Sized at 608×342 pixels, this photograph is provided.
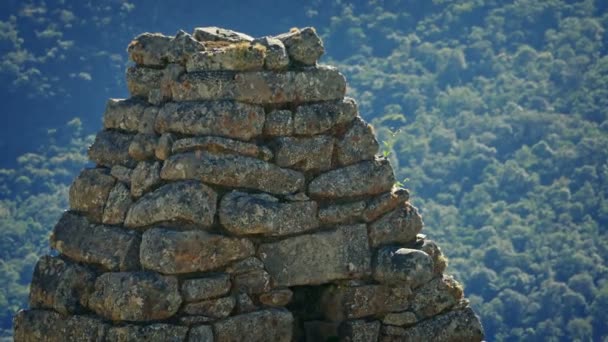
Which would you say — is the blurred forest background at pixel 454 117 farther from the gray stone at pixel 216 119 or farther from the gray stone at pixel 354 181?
the gray stone at pixel 216 119

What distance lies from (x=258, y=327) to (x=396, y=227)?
6.72 feet

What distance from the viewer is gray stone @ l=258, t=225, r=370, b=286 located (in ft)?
47.2

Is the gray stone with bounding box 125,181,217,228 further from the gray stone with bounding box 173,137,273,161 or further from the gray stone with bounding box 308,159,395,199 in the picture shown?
the gray stone with bounding box 308,159,395,199

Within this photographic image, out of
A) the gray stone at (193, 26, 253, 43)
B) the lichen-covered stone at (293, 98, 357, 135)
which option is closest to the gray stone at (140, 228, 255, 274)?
the lichen-covered stone at (293, 98, 357, 135)

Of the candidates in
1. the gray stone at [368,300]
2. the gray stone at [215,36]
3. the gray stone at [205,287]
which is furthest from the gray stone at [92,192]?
the gray stone at [368,300]

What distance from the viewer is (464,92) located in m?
122

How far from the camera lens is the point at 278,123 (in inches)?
577

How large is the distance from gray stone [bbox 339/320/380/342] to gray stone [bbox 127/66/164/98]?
3494 millimetres

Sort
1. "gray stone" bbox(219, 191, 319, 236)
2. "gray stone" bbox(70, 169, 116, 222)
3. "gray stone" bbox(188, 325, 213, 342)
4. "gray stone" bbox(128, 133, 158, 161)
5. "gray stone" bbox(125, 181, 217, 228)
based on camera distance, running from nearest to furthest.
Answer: "gray stone" bbox(188, 325, 213, 342) → "gray stone" bbox(125, 181, 217, 228) → "gray stone" bbox(219, 191, 319, 236) → "gray stone" bbox(128, 133, 158, 161) → "gray stone" bbox(70, 169, 116, 222)

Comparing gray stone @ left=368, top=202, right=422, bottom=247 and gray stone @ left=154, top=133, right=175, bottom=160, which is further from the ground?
gray stone @ left=154, top=133, right=175, bottom=160

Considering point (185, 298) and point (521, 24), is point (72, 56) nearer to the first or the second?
point (521, 24)

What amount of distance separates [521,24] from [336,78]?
4875 inches

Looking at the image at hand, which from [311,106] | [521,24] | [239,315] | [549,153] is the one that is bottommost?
[239,315]

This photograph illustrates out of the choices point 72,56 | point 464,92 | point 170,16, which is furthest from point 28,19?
point 464,92
